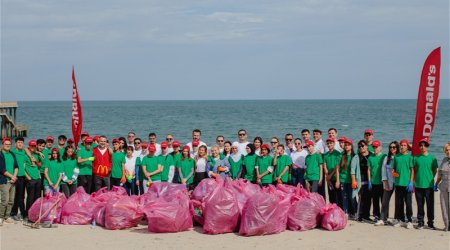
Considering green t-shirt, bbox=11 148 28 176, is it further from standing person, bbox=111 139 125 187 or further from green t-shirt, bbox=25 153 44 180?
standing person, bbox=111 139 125 187

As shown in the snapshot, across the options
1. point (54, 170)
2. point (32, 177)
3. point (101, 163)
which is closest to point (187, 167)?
point (101, 163)

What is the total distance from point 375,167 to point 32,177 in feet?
18.2

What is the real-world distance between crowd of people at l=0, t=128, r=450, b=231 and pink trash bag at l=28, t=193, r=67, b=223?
0.24 metres

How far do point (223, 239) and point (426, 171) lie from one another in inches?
127

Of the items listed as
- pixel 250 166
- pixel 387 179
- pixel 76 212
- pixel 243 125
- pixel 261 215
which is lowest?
pixel 76 212

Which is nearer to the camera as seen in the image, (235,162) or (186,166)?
(186,166)

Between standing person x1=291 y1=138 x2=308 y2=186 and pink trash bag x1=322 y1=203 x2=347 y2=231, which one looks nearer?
pink trash bag x1=322 y1=203 x2=347 y2=231

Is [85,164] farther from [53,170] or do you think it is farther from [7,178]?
[7,178]

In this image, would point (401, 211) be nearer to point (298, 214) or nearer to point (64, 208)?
point (298, 214)

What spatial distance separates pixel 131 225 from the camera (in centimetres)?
925

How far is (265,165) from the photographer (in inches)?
399

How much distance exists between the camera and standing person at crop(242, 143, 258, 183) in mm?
10219

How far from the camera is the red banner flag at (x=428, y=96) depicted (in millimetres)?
9578

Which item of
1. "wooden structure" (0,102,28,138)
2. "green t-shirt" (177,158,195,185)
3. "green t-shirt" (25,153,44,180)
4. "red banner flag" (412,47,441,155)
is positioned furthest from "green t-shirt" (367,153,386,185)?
"wooden structure" (0,102,28,138)
